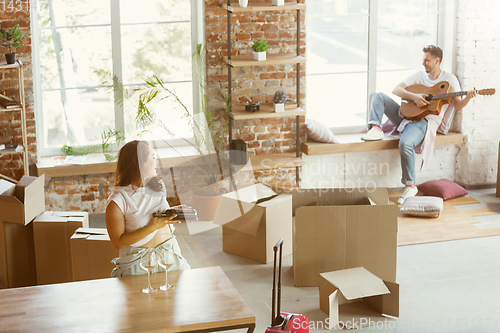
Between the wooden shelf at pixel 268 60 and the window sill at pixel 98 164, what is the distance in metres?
0.99

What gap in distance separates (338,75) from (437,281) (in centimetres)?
269

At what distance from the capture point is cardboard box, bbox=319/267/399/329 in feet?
11.3

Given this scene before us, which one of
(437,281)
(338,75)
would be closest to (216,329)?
(437,281)

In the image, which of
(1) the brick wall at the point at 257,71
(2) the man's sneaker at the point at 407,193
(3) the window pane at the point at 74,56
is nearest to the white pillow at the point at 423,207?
(2) the man's sneaker at the point at 407,193

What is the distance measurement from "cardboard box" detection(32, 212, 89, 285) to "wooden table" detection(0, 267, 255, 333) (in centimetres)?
145

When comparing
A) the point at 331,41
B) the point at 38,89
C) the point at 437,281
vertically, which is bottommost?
the point at 437,281

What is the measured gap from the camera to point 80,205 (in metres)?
5.39

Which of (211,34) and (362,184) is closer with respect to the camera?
(211,34)

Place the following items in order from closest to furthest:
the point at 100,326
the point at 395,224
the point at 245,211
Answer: the point at 100,326, the point at 395,224, the point at 245,211

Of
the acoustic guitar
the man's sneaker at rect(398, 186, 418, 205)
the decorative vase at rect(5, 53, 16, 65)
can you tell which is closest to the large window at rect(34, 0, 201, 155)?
the decorative vase at rect(5, 53, 16, 65)

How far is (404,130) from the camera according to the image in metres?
5.83

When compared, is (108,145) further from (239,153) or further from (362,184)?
(362,184)

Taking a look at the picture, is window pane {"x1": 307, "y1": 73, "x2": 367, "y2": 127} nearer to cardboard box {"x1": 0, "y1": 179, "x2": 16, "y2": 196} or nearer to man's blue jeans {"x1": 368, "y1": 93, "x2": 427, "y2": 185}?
man's blue jeans {"x1": 368, "y1": 93, "x2": 427, "y2": 185}

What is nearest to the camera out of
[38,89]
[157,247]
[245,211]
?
[157,247]
